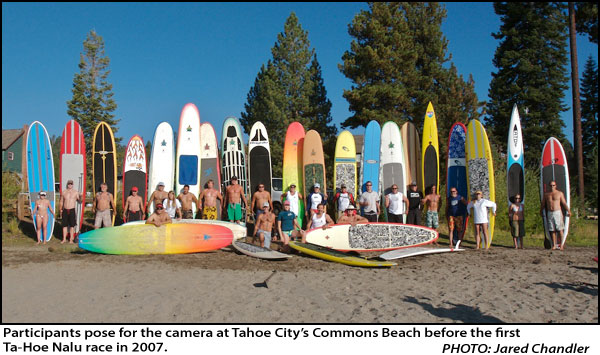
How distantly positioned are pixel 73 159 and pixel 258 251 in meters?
5.68

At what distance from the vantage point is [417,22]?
752 inches

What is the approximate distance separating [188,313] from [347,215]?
15.4ft

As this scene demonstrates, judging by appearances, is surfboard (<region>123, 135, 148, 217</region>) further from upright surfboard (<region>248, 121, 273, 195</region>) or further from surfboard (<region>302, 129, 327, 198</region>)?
surfboard (<region>302, 129, 327, 198</region>)

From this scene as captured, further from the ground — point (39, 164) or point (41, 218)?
point (39, 164)

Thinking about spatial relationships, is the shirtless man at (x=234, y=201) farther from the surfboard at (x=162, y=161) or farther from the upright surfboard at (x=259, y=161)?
the surfboard at (x=162, y=161)

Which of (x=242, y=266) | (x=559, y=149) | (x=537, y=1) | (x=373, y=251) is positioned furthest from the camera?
(x=537, y=1)

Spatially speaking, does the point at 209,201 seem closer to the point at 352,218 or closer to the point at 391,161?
the point at 352,218

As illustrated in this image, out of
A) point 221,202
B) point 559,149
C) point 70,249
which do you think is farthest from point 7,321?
point 559,149

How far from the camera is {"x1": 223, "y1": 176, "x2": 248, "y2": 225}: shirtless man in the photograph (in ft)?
31.6

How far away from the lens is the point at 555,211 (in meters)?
8.94

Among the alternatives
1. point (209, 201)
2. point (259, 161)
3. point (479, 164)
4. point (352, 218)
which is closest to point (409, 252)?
point (352, 218)

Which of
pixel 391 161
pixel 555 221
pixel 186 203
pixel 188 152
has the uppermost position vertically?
pixel 188 152

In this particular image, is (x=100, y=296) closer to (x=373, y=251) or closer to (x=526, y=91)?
(x=373, y=251)

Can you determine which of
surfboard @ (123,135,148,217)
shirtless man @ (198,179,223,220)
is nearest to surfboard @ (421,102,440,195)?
shirtless man @ (198,179,223,220)
